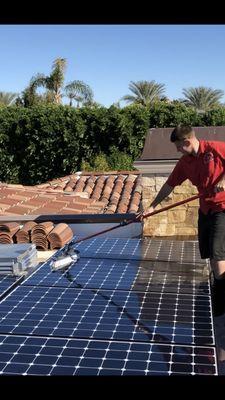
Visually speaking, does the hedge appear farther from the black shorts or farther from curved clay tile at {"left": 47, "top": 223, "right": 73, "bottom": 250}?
the black shorts

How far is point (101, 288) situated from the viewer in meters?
4.35

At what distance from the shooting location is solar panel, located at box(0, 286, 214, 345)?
3303 mm

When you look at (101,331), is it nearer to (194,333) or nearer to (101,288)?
(194,333)

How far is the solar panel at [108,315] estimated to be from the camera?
3.30 meters

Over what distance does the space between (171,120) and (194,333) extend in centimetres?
2305

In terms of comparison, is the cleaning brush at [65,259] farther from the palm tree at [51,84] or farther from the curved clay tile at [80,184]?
the palm tree at [51,84]

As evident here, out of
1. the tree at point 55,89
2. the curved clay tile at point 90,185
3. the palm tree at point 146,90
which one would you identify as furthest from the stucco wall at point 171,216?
the palm tree at point 146,90

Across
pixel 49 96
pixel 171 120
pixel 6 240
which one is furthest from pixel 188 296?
pixel 49 96

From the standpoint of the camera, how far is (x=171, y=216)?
280 inches

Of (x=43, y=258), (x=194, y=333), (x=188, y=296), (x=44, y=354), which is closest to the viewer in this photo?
(x=44, y=354)

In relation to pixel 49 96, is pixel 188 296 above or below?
below
